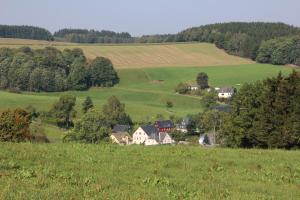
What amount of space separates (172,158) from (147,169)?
8.90 feet

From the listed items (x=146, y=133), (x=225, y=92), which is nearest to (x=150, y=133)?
(x=146, y=133)

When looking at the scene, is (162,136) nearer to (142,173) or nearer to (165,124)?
(165,124)

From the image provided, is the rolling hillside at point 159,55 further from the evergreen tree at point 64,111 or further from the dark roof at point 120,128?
the dark roof at point 120,128

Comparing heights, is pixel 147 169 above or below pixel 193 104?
above

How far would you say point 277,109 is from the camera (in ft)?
131

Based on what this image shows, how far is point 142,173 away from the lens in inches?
548

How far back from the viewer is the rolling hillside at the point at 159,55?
532 feet

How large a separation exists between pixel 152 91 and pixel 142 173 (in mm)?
119645

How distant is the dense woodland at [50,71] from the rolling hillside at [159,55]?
1163 cm

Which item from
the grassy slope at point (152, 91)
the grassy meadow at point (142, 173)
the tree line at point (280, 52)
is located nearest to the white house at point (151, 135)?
the grassy slope at point (152, 91)

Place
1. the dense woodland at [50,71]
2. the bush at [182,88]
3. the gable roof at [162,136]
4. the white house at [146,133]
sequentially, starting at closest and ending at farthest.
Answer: the gable roof at [162,136] < the white house at [146,133] < the bush at [182,88] < the dense woodland at [50,71]

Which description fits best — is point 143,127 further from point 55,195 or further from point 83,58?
point 55,195

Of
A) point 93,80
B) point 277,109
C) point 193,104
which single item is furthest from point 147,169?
point 93,80

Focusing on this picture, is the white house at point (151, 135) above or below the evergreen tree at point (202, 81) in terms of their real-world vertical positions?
below
